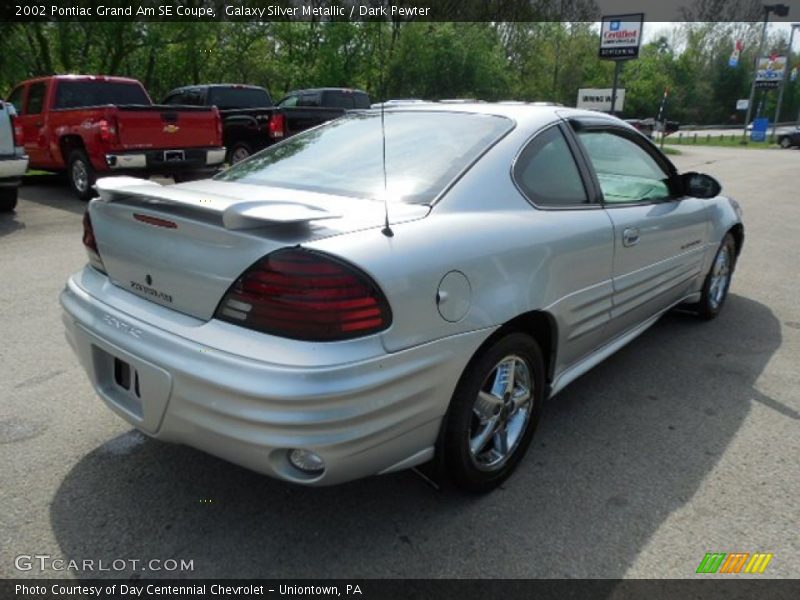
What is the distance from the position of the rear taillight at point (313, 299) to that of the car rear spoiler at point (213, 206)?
116mm

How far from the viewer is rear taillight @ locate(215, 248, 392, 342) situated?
1.97 metres

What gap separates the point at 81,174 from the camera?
9.73 meters

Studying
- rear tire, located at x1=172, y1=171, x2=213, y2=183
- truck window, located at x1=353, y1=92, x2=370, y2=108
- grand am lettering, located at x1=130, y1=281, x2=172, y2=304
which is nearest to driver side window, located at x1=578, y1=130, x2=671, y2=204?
grand am lettering, located at x1=130, y1=281, x2=172, y2=304

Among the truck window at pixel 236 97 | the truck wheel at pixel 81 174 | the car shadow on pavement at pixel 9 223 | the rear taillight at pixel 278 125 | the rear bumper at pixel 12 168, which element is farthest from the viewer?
the truck window at pixel 236 97

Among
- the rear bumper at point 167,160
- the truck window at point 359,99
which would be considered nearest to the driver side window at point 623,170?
the rear bumper at point 167,160

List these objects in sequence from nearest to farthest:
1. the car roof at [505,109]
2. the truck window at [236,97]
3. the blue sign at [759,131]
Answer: the car roof at [505,109]
the truck window at [236,97]
the blue sign at [759,131]

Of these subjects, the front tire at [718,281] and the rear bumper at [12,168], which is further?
the rear bumper at [12,168]

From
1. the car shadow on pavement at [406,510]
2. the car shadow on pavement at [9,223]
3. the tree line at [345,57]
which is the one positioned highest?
the tree line at [345,57]

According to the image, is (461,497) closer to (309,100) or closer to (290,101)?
(309,100)

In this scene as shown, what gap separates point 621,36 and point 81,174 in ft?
66.8

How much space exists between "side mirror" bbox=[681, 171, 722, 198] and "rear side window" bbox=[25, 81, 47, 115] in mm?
10006

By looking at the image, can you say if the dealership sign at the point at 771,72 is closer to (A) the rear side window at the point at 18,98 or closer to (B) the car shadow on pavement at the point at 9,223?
(A) the rear side window at the point at 18,98

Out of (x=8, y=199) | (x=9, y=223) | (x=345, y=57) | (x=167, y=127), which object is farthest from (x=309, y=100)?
(x=345, y=57)

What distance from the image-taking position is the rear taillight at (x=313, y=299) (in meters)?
1.97
